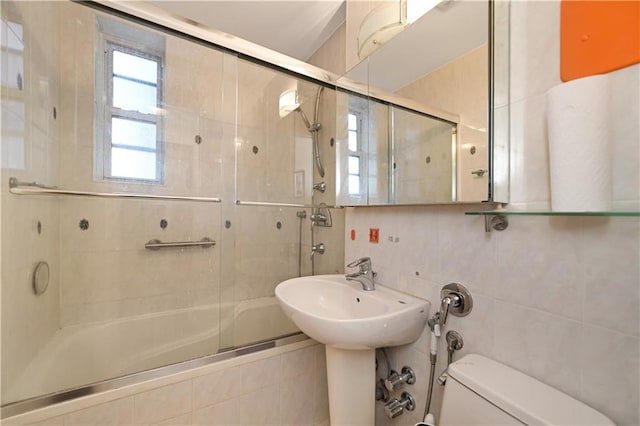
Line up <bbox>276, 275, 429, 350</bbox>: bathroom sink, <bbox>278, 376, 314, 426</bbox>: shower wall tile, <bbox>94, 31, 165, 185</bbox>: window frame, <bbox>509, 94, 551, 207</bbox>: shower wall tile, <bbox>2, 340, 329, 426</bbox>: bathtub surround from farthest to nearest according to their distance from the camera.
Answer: <bbox>94, 31, 165, 185</bbox>: window frame
<bbox>278, 376, 314, 426</bbox>: shower wall tile
<bbox>2, 340, 329, 426</bbox>: bathtub surround
<bbox>276, 275, 429, 350</bbox>: bathroom sink
<bbox>509, 94, 551, 207</bbox>: shower wall tile

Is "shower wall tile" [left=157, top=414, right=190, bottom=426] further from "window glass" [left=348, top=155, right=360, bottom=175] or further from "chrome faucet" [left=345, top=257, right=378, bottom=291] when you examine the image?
"window glass" [left=348, top=155, right=360, bottom=175]

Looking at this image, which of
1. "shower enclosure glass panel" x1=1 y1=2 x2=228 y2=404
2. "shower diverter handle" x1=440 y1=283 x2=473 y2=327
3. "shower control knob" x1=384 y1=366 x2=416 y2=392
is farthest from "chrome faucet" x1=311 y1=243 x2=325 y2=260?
"shower diverter handle" x1=440 y1=283 x2=473 y2=327

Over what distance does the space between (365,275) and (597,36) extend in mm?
1012

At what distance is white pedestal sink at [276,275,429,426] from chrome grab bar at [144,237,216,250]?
3.00ft

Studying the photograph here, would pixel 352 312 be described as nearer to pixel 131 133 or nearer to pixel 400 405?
pixel 400 405

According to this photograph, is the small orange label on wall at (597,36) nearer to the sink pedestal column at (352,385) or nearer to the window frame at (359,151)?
the window frame at (359,151)

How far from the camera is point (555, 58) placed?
65 cm

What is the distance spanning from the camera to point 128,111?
63.2 inches

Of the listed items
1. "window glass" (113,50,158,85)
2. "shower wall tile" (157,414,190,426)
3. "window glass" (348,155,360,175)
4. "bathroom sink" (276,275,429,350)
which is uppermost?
"window glass" (113,50,158,85)

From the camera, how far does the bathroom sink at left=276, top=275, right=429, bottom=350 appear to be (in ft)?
2.69

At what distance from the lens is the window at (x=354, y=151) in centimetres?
137

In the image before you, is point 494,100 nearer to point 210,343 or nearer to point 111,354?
point 210,343

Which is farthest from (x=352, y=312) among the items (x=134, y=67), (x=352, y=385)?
(x=134, y=67)

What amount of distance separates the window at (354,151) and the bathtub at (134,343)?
83 centimetres
